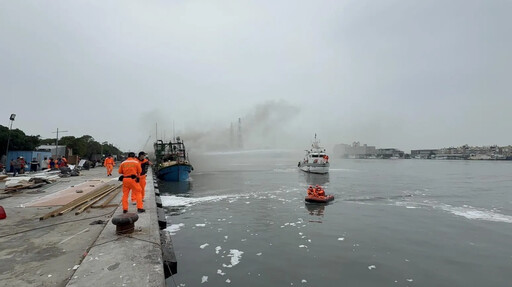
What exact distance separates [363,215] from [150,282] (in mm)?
13877

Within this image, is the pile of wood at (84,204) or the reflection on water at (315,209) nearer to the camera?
the pile of wood at (84,204)

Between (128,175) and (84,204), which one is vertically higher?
(128,175)

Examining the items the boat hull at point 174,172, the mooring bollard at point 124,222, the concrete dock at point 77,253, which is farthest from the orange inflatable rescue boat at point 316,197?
the boat hull at point 174,172

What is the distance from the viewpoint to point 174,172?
33.6 metres

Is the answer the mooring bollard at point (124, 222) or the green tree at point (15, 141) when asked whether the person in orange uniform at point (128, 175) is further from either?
the green tree at point (15, 141)

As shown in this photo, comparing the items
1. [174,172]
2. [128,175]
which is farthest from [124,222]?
[174,172]

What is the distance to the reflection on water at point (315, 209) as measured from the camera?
1612 cm

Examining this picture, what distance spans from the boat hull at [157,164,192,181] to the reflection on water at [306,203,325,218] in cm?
1910

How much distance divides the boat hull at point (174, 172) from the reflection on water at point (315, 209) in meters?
19.1

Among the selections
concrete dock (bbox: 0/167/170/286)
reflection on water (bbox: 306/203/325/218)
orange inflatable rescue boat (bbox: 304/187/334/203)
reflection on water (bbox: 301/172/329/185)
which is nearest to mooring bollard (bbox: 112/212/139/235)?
concrete dock (bbox: 0/167/170/286)

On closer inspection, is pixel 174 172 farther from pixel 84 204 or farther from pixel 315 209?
pixel 84 204

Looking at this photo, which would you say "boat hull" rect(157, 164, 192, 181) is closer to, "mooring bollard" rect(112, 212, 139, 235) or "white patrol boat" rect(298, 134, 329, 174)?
"white patrol boat" rect(298, 134, 329, 174)

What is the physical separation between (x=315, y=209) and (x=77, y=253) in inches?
547

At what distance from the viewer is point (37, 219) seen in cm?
792
